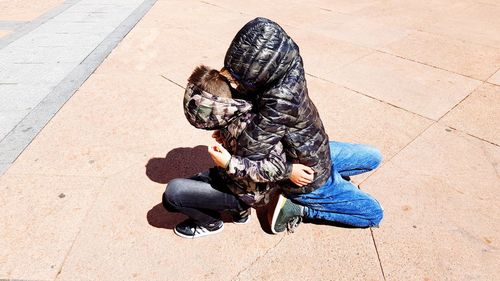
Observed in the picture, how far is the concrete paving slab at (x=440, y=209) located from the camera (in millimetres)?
2688

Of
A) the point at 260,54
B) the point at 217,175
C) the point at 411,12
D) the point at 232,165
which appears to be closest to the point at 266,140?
the point at 232,165

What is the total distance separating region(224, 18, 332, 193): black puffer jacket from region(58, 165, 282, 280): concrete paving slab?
2.76ft

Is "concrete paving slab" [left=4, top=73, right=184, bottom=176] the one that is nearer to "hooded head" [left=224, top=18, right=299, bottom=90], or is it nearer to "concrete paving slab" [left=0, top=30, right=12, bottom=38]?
"hooded head" [left=224, top=18, right=299, bottom=90]

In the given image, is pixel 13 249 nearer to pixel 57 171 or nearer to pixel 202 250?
pixel 57 171

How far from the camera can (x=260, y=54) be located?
2129 mm

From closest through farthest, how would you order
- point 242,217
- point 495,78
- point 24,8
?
point 242,217, point 495,78, point 24,8

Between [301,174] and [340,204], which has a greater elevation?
[301,174]

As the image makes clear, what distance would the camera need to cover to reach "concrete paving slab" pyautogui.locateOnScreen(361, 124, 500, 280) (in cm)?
269

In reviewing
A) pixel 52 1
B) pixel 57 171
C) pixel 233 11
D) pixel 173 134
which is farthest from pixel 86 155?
pixel 52 1

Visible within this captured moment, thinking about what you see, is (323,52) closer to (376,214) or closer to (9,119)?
(376,214)

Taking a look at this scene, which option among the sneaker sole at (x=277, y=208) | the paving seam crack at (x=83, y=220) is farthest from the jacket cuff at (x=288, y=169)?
the paving seam crack at (x=83, y=220)

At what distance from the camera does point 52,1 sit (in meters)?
9.16

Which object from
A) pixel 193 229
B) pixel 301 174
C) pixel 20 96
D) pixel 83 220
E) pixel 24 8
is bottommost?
pixel 24 8

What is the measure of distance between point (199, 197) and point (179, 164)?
1077mm
